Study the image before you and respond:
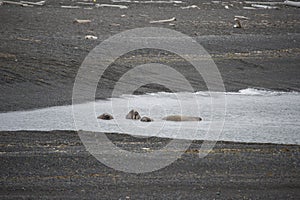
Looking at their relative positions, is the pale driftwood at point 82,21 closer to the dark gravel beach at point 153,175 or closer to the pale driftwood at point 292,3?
the pale driftwood at point 292,3

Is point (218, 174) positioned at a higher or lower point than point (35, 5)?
higher

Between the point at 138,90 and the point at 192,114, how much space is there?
111 inches

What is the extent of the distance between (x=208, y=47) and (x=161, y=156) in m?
11.3

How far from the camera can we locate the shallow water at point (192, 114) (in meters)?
12.0

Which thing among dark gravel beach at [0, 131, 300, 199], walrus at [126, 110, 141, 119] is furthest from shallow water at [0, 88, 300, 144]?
dark gravel beach at [0, 131, 300, 199]

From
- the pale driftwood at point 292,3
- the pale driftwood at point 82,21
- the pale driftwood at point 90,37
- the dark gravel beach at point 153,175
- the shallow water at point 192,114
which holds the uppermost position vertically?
the dark gravel beach at point 153,175

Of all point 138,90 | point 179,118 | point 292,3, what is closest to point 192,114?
point 179,118

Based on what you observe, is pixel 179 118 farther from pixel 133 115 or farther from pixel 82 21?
pixel 82 21

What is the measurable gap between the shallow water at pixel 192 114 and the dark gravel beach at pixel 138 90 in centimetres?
59

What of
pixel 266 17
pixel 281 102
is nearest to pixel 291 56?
pixel 281 102

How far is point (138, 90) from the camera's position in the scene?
16.6 metres

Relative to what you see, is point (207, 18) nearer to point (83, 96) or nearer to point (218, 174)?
point (83, 96)

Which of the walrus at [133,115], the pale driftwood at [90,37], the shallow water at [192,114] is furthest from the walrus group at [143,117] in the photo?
the pale driftwood at [90,37]

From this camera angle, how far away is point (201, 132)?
12.1 m
